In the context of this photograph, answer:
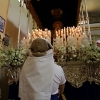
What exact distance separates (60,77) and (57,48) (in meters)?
0.77

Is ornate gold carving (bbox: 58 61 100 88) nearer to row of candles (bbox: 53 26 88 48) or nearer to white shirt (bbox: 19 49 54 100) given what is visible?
row of candles (bbox: 53 26 88 48)

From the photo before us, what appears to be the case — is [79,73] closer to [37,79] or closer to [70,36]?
[70,36]

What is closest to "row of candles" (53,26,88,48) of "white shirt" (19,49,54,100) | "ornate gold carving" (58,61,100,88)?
"ornate gold carving" (58,61,100,88)

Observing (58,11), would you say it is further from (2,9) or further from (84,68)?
(84,68)

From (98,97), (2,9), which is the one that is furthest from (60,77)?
(2,9)

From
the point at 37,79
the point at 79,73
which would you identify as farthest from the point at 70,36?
the point at 37,79

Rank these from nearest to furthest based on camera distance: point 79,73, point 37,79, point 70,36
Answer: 1. point 37,79
2. point 79,73
3. point 70,36

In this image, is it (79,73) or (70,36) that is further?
(70,36)

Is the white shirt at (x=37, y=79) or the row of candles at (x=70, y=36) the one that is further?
the row of candles at (x=70, y=36)

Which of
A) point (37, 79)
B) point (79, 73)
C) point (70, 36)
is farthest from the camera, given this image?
point (70, 36)

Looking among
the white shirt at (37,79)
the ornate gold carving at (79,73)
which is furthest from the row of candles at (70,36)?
the white shirt at (37,79)

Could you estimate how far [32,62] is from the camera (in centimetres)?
140

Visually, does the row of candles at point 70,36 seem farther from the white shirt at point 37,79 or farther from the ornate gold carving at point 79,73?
the white shirt at point 37,79

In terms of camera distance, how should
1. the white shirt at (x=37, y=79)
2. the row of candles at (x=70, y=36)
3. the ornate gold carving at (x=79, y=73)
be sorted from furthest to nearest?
1. the row of candles at (x=70, y=36)
2. the ornate gold carving at (x=79, y=73)
3. the white shirt at (x=37, y=79)
